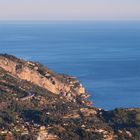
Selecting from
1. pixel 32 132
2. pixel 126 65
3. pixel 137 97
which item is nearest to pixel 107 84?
pixel 137 97

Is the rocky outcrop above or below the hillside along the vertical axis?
above

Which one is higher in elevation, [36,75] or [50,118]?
[36,75]

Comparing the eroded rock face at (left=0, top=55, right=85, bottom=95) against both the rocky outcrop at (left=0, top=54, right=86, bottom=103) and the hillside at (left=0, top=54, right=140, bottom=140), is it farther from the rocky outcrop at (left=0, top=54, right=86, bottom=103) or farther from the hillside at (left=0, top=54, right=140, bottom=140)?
the hillside at (left=0, top=54, right=140, bottom=140)

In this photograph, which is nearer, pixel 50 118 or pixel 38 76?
pixel 50 118

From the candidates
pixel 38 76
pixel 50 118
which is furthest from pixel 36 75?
pixel 50 118

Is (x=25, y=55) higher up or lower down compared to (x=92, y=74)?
higher up

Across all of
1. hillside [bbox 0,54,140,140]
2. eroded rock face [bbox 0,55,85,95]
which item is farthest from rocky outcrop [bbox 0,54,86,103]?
hillside [bbox 0,54,140,140]

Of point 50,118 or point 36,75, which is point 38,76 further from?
point 50,118

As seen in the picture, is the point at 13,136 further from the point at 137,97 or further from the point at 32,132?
the point at 137,97

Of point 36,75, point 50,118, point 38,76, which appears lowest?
point 50,118
